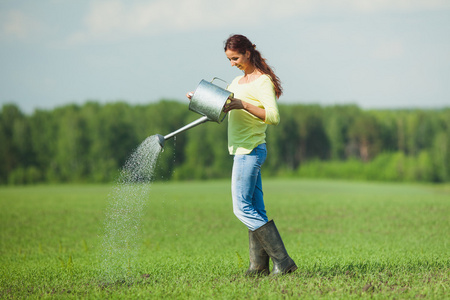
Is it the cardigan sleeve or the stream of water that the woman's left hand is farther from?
the stream of water

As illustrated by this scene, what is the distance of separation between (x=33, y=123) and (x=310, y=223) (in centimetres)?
3468

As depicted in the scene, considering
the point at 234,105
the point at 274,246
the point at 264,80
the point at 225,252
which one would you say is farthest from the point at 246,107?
the point at 225,252

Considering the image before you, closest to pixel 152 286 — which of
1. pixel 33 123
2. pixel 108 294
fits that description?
pixel 108 294

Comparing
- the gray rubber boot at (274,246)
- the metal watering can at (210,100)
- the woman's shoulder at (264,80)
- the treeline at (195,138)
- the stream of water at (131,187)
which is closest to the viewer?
the metal watering can at (210,100)

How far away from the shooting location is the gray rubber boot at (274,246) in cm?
477

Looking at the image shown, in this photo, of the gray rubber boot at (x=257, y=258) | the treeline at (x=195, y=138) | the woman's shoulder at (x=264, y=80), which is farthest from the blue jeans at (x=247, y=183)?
the treeline at (x=195, y=138)

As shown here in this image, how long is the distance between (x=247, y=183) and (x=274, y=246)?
66cm

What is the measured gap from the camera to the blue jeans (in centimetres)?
470

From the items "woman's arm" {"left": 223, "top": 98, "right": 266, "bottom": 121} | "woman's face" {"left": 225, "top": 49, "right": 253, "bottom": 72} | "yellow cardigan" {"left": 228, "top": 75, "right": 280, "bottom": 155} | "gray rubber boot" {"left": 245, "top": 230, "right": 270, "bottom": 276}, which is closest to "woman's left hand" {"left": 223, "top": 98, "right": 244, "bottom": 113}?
"woman's arm" {"left": 223, "top": 98, "right": 266, "bottom": 121}

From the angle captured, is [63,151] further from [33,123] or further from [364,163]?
[364,163]

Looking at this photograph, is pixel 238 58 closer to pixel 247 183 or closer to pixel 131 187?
pixel 247 183

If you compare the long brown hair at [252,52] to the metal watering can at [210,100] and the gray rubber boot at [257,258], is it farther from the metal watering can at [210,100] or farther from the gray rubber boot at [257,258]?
the gray rubber boot at [257,258]

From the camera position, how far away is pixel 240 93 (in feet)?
15.7

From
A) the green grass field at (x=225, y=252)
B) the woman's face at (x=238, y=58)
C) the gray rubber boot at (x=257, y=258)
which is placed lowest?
the green grass field at (x=225, y=252)
